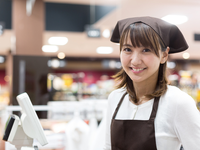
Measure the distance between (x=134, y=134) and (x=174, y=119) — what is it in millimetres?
222

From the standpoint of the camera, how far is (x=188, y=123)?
1.07m

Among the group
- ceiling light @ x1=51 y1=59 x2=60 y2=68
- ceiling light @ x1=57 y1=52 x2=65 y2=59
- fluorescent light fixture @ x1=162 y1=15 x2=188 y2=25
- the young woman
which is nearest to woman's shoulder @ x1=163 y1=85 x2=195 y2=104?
the young woman

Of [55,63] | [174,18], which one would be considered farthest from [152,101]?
[55,63]

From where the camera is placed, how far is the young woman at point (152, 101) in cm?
109

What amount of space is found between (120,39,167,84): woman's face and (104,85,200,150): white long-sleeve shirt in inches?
5.7

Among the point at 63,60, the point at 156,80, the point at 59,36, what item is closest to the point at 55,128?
the point at 156,80

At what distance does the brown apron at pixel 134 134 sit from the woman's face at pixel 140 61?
0.15 meters

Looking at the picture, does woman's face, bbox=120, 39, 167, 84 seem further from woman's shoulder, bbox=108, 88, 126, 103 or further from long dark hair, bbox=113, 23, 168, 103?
woman's shoulder, bbox=108, 88, 126, 103

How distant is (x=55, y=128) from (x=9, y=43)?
30.7ft

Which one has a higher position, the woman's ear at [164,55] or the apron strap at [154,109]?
the woman's ear at [164,55]

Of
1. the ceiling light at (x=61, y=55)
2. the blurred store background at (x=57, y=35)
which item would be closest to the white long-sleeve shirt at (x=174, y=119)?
the blurred store background at (x=57, y=35)

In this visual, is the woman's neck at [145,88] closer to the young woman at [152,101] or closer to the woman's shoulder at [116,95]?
the young woman at [152,101]

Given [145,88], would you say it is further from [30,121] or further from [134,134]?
[30,121]

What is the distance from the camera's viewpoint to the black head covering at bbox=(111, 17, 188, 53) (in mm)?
1147
